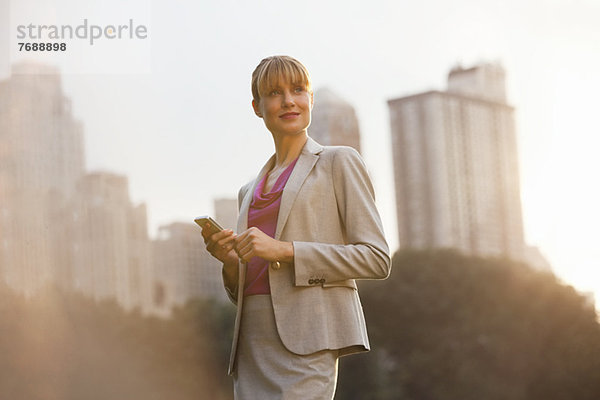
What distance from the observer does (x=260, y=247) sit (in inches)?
115

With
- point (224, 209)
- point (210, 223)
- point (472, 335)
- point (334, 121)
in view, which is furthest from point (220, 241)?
point (334, 121)

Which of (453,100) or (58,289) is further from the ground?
(453,100)

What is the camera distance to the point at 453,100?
61938 mm

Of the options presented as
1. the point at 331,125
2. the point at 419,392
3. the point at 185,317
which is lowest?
the point at 419,392

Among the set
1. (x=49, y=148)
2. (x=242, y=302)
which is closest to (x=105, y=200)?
(x=49, y=148)

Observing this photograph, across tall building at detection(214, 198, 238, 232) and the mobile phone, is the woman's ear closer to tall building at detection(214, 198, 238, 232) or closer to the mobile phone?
the mobile phone

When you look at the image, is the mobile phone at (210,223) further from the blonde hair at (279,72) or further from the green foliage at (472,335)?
the green foliage at (472,335)

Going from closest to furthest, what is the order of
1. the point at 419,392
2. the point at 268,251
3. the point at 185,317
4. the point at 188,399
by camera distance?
the point at 268,251
the point at 188,399
the point at 419,392
the point at 185,317

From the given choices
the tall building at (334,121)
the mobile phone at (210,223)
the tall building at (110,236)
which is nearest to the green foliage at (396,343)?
the tall building at (110,236)

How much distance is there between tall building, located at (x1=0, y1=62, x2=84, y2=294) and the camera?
4547 centimetres

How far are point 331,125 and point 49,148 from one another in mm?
14120

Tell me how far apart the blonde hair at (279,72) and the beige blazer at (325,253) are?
0.21m

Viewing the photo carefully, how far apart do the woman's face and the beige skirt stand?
514mm

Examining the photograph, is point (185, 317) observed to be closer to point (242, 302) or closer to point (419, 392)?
point (419, 392)
